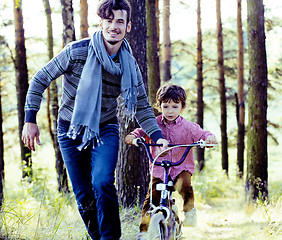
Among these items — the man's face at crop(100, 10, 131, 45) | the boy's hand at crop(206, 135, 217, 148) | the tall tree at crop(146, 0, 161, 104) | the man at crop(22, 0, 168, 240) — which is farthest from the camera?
the tall tree at crop(146, 0, 161, 104)

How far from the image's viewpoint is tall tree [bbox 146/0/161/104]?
28.0ft

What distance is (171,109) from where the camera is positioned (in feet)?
13.7

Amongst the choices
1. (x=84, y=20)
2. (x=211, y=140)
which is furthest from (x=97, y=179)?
A: (x=84, y=20)

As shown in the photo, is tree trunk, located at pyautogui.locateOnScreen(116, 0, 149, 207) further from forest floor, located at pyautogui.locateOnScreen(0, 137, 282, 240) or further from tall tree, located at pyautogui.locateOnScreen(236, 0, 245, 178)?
tall tree, located at pyautogui.locateOnScreen(236, 0, 245, 178)

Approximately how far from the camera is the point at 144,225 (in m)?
3.97

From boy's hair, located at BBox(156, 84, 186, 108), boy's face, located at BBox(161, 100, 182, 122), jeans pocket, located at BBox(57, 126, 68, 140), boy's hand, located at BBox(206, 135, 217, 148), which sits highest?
boy's hair, located at BBox(156, 84, 186, 108)

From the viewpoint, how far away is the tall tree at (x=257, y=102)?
24.8 ft

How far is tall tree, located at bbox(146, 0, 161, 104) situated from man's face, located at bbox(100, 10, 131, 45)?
4991 mm

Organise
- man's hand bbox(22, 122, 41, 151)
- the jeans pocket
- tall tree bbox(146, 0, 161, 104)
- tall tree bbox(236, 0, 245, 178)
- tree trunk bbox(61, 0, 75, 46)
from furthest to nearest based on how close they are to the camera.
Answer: tall tree bbox(236, 0, 245, 178), tall tree bbox(146, 0, 161, 104), tree trunk bbox(61, 0, 75, 46), the jeans pocket, man's hand bbox(22, 122, 41, 151)

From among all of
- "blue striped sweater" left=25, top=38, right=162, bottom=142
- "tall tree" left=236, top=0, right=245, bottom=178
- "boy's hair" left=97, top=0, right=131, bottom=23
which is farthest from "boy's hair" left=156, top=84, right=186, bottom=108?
"tall tree" left=236, top=0, right=245, bottom=178

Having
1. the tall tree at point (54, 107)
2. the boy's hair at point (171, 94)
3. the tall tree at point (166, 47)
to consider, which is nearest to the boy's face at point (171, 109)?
the boy's hair at point (171, 94)

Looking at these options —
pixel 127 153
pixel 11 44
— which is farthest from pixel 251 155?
pixel 11 44

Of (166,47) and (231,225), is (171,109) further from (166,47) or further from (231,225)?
(166,47)

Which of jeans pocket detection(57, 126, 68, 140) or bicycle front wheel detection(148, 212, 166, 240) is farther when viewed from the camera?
jeans pocket detection(57, 126, 68, 140)
